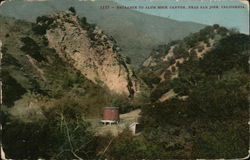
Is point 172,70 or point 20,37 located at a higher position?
point 20,37

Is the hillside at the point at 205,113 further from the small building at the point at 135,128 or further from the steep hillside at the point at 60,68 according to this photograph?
the steep hillside at the point at 60,68

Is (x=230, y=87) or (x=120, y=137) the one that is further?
(x=230, y=87)

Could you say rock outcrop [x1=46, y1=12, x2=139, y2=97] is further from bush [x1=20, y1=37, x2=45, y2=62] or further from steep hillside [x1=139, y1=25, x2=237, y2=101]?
steep hillside [x1=139, y1=25, x2=237, y2=101]

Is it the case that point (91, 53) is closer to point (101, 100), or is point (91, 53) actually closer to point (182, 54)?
point (101, 100)

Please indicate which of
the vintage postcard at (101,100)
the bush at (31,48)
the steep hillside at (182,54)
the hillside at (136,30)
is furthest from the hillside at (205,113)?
the hillside at (136,30)

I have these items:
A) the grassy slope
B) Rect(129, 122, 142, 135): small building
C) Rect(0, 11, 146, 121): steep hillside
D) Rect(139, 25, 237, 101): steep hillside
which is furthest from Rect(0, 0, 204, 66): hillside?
Rect(129, 122, 142, 135): small building

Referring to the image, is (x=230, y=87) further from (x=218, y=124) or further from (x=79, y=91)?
(x=79, y=91)

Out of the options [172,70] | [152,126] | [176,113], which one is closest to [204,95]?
[176,113]
